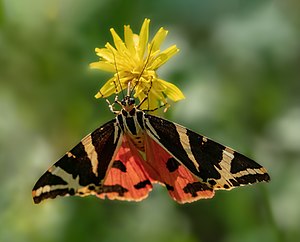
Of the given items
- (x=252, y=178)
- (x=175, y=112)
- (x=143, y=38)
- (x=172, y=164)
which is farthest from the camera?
(x=175, y=112)

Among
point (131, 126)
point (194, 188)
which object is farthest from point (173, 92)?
point (194, 188)

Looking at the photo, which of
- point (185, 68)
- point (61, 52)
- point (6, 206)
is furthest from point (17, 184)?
point (185, 68)

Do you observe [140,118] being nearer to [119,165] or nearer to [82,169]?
[119,165]

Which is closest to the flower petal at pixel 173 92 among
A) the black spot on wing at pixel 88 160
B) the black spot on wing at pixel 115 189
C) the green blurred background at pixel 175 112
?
the black spot on wing at pixel 88 160

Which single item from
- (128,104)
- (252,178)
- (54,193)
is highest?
(128,104)

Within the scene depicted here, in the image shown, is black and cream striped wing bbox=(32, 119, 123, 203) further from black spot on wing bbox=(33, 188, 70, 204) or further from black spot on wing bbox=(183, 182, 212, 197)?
black spot on wing bbox=(183, 182, 212, 197)

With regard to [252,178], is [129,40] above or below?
above

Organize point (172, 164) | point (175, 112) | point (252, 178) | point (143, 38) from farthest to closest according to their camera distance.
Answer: point (175, 112) < point (143, 38) < point (172, 164) < point (252, 178)

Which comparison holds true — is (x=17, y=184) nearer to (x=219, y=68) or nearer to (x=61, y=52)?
(x=61, y=52)
